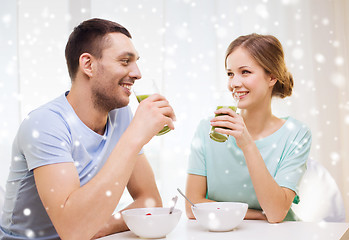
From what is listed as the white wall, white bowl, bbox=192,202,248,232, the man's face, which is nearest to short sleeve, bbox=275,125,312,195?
white bowl, bbox=192,202,248,232

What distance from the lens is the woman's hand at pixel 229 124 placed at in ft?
3.96

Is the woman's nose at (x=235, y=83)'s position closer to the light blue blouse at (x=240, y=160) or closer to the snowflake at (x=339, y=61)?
the light blue blouse at (x=240, y=160)

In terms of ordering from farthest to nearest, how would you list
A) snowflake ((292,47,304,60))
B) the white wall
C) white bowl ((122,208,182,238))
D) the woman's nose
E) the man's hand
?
snowflake ((292,47,304,60)) < the white wall < the woman's nose < the man's hand < white bowl ((122,208,182,238))

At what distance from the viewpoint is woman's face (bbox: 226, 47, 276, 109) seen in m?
1.44

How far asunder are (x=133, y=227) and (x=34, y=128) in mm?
394

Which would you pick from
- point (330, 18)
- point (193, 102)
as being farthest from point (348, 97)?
point (193, 102)

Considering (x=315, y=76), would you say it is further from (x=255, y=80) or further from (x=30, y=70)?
(x=30, y=70)

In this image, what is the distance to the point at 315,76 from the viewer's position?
247cm

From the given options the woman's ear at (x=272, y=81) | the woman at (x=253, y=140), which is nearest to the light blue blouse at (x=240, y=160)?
the woman at (x=253, y=140)

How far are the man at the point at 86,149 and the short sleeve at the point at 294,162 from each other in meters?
0.44

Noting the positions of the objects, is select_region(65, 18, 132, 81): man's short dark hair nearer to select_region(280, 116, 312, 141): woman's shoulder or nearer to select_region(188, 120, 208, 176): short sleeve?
select_region(188, 120, 208, 176): short sleeve

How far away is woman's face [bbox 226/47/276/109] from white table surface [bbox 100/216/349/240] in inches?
19.3

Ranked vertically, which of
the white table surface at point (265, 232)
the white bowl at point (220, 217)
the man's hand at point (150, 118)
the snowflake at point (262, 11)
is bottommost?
the white table surface at point (265, 232)

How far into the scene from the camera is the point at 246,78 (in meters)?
1.44
